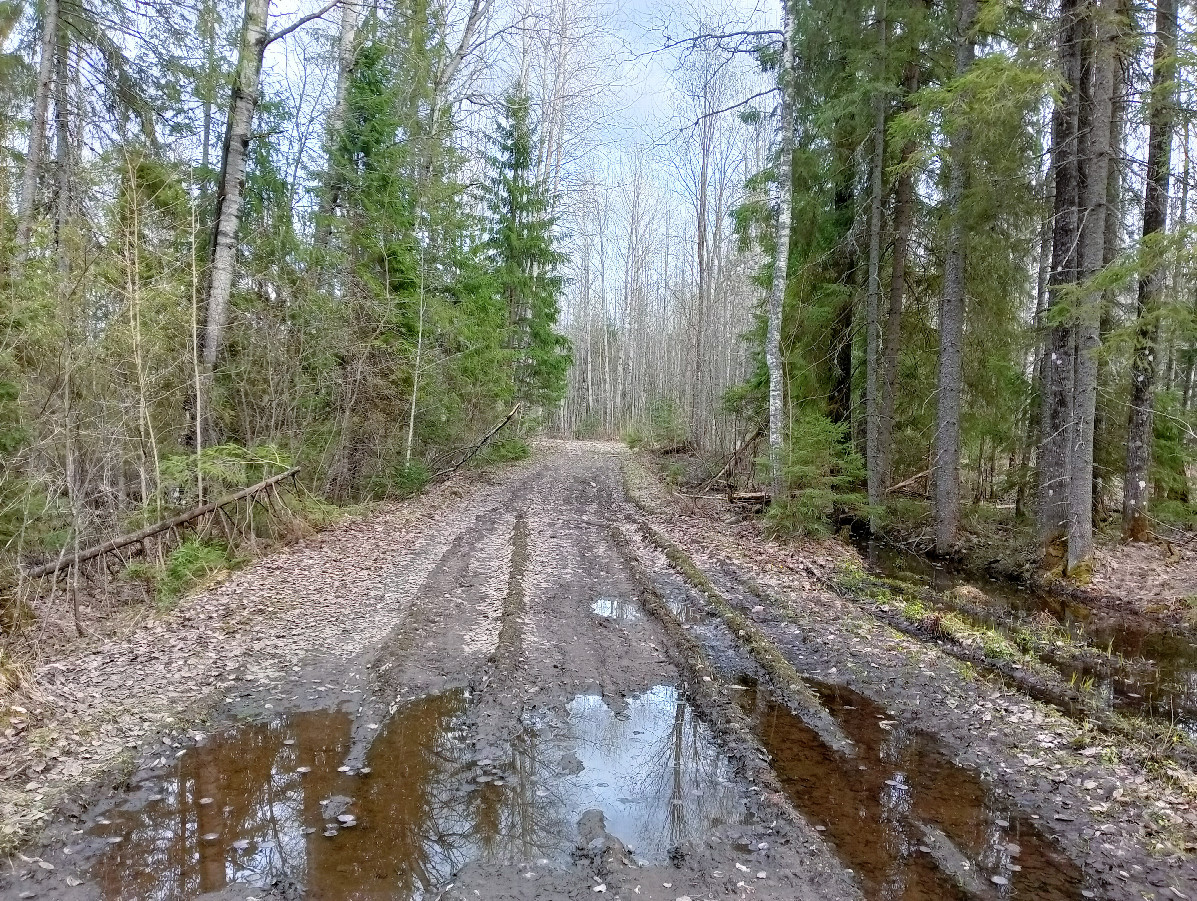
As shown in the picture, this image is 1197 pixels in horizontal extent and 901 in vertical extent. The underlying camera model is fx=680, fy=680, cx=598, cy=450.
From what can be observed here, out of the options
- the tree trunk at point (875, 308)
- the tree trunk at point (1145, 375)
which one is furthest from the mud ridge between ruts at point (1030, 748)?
the tree trunk at point (1145, 375)

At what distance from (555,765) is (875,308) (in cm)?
1119

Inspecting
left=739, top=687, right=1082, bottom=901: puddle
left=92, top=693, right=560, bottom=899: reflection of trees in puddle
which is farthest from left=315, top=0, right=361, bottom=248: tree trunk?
left=739, top=687, right=1082, bottom=901: puddle

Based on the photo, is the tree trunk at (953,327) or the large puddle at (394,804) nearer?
the large puddle at (394,804)

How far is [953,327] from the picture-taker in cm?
1181

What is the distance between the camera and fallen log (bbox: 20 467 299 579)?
7.56 meters

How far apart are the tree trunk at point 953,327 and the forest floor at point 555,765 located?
5338mm

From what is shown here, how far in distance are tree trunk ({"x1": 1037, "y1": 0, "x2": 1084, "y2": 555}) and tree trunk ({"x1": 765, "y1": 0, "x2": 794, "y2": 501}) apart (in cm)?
408

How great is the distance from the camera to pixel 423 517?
46.1 feet

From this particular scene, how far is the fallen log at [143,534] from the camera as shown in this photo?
7.56 meters

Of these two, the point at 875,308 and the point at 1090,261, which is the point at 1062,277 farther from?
the point at 875,308

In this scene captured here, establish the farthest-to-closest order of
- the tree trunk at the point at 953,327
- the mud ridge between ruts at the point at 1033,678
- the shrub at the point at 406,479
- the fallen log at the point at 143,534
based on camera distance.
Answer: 1. the shrub at the point at 406,479
2. the tree trunk at the point at 953,327
3. the fallen log at the point at 143,534
4. the mud ridge between ruts at the point at 1033,678

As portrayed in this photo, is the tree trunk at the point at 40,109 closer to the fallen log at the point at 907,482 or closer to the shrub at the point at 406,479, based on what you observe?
the shrub at the point at 406,479

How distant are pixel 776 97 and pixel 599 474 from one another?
1257cm

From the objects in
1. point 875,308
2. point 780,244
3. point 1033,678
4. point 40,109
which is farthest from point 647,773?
point 40,109
